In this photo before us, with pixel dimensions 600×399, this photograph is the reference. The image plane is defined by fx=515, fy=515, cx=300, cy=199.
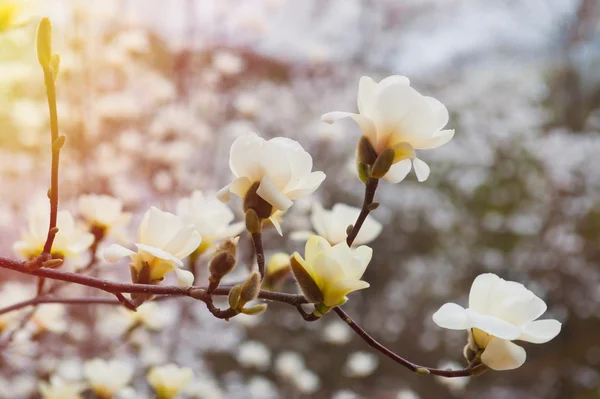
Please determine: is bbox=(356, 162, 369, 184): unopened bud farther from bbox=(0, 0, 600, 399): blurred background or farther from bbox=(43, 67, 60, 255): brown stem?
bbox=(0, 0, 600, 399): blurred background

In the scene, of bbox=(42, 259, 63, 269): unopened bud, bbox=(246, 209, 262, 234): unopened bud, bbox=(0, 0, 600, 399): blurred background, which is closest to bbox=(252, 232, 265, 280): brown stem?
bbox=(246, 209, 262, 234): unopened bud

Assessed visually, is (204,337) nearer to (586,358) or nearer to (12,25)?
(586,358)

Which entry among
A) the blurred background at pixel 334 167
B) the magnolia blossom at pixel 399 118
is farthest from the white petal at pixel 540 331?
the blurred background at pixel 334 167

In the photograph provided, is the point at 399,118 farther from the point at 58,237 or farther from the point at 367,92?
the point at 58,237

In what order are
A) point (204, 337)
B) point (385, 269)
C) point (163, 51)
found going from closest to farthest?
point (204, 337)
point (385, 269)
point (163, 51)

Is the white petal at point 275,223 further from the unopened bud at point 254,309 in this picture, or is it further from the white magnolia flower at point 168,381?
the white magnolia flower at point 168,381

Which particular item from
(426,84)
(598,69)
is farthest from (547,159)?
(426,84)
